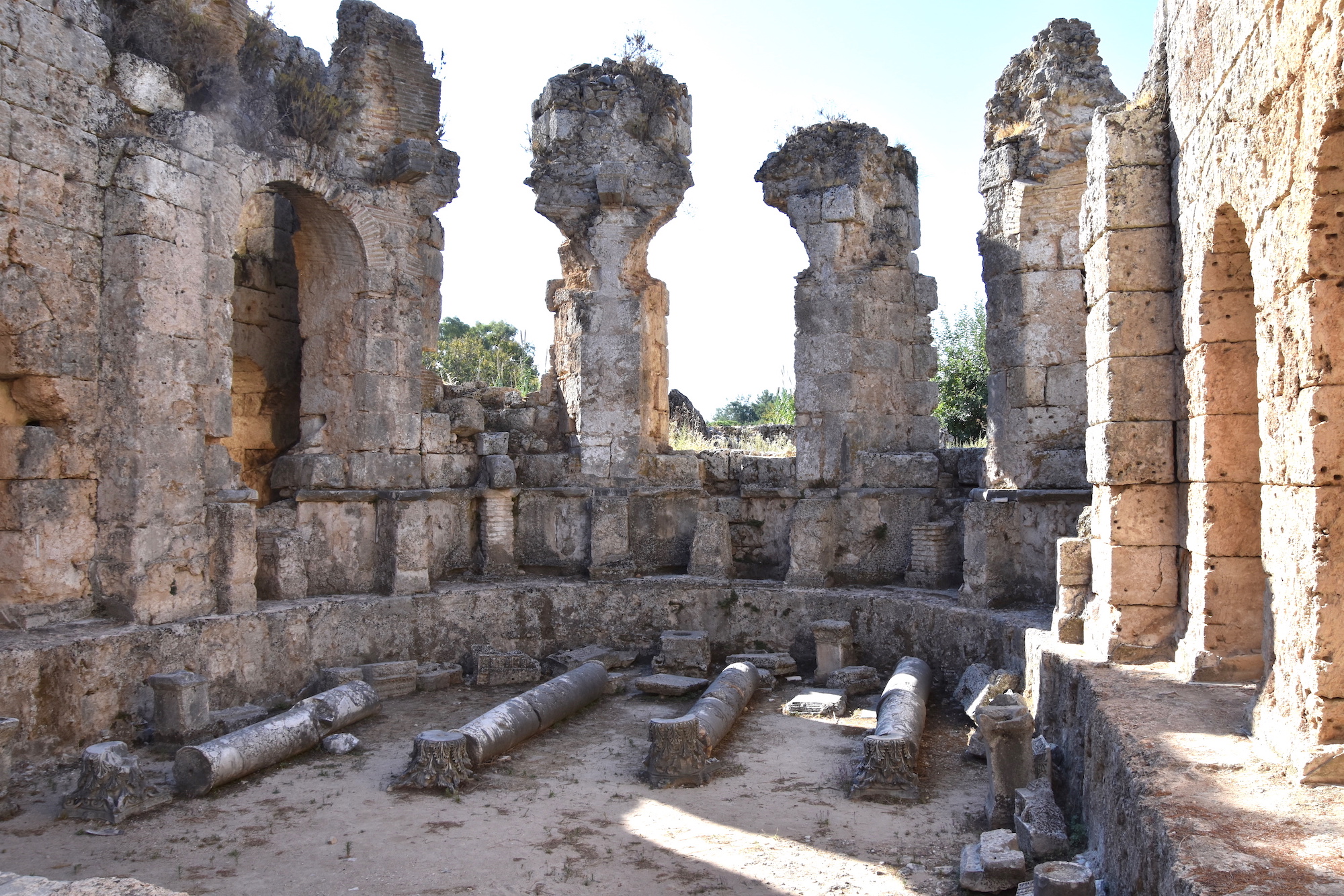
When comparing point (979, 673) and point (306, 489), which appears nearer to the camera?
point (979, 673)

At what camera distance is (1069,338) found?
899 centimetres

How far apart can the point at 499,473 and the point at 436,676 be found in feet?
7.50

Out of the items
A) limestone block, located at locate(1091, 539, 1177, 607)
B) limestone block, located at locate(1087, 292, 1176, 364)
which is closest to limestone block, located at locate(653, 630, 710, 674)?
limestone block, located at locate(1091, 539, 1177, 607)

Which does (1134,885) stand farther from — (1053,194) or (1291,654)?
(1053,194)

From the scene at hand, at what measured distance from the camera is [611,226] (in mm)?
11000

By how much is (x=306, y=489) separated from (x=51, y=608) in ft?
9.11

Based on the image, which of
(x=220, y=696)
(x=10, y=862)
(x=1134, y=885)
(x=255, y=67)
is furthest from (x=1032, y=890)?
(x=255, y=67)

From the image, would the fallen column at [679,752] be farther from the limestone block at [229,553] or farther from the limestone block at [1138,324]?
the limestone block at [229,553]

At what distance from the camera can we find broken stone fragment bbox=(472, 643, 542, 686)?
9461 mm

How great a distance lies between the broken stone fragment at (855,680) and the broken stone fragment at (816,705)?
235 millimetres

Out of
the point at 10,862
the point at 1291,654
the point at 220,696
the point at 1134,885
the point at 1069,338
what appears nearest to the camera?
the point at 1134,885

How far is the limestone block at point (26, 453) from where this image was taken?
23.7 feet

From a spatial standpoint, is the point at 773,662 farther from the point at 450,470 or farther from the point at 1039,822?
the point at 1039,822

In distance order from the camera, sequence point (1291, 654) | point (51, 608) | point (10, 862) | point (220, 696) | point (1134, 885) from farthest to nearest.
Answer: point (220, 696)
point (51, 608)
point (10, 862)
point (1291, 654)
point (1134, 885)
